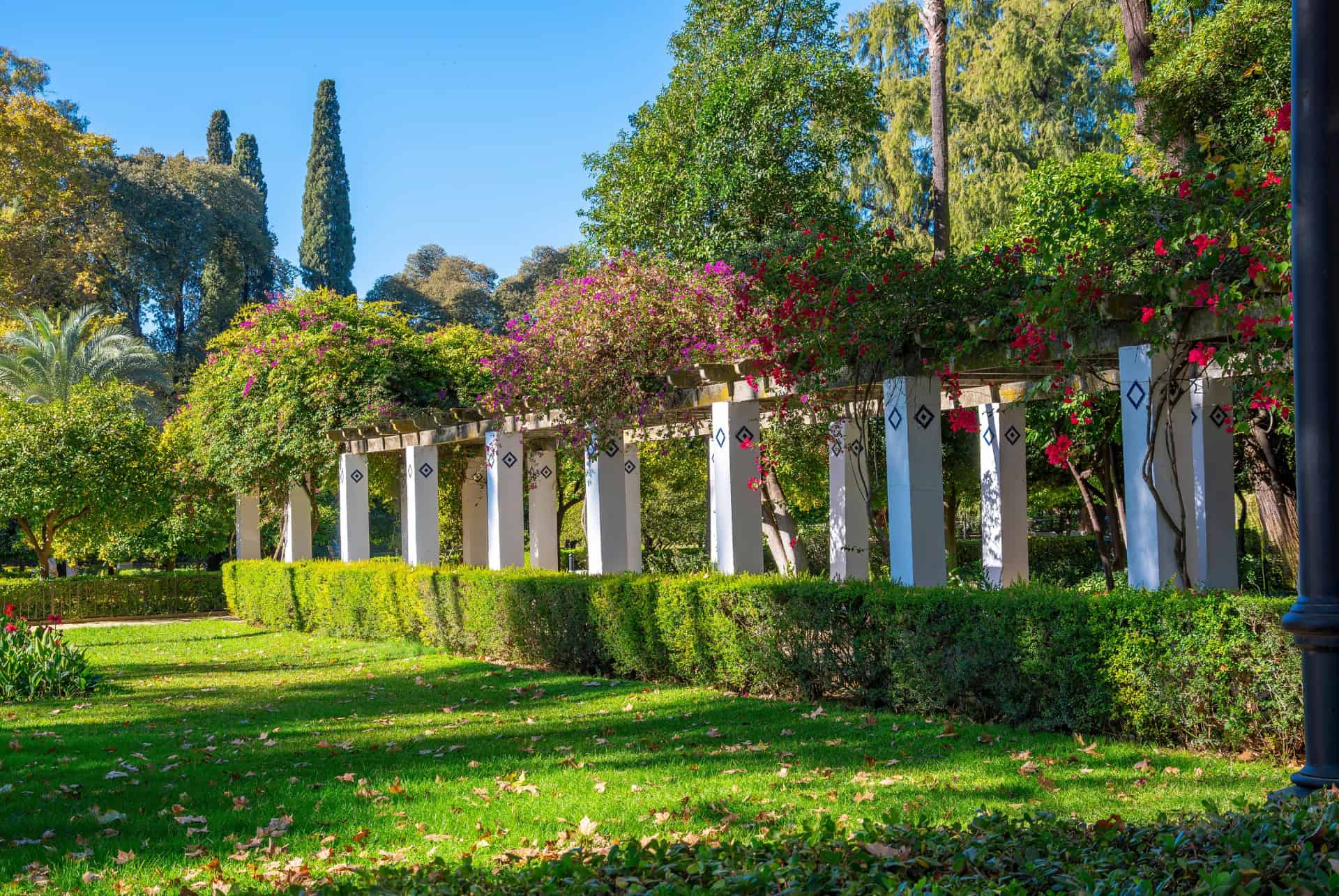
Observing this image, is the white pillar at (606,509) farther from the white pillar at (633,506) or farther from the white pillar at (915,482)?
the white pillar at (633,506)

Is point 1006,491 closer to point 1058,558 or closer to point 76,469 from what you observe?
point 1058,558

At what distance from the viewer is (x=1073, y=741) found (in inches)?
290

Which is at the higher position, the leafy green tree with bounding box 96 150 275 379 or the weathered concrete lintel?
the leafy green tree with bounding box 96 150 275 379

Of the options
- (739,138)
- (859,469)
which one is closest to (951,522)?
(739,138)

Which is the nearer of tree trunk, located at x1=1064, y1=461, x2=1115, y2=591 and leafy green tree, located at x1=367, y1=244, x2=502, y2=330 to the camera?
tree trunk, located at x1=1064, y1=461, x2=1115, y2=591

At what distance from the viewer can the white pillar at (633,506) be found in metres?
18.8

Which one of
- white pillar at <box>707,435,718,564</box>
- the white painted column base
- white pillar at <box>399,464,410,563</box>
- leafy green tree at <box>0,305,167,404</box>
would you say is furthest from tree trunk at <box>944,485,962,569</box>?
leafy green tree at <box>0,305,167,404</box>

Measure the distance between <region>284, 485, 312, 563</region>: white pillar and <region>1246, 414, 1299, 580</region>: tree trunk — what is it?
16.7m

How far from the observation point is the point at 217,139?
181ft

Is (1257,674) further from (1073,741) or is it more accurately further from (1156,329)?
(1156,329)

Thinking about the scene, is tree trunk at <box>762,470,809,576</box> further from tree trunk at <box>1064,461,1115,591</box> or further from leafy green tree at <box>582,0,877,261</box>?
tree trunk at <box>1064,461,1115,591</box>

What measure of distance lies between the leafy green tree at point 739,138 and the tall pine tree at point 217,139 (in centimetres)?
3804

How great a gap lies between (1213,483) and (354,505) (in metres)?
13.8

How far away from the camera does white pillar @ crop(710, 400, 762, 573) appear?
11.4 metres
